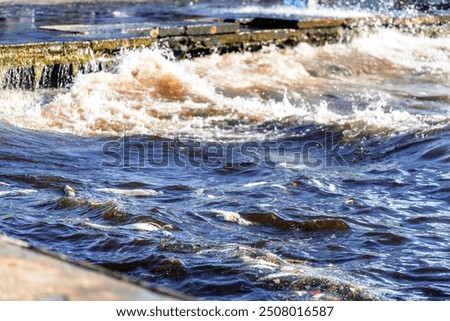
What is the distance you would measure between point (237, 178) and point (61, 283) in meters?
4.35

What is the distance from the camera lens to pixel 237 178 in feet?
20.2

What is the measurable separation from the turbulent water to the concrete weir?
17 centimetres

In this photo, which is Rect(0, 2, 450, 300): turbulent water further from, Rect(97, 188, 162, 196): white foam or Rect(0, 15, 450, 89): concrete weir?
Rect(0, 15, 450, 89): concrete weir

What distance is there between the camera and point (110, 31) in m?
10.1

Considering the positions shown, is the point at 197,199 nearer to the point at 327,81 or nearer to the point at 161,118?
the point at 161,118

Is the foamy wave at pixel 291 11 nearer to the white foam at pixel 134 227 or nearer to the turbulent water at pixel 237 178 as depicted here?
the turbulent water at pixel 237 178

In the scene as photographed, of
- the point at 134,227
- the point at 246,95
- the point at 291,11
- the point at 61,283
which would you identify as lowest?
the point at 246,95

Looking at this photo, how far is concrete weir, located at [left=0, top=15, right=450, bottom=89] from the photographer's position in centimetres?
862

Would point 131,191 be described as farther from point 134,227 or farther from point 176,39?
point 176,39

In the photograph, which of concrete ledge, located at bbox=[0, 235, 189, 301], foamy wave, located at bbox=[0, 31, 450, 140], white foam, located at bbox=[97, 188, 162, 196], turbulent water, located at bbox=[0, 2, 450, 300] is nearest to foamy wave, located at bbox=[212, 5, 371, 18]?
foamy wave, located at bbox=[0, 31, 450, 140]

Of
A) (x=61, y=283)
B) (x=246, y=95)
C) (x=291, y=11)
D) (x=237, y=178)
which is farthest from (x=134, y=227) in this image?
(x=291, y=11)

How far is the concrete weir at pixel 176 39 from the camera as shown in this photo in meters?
8.62
